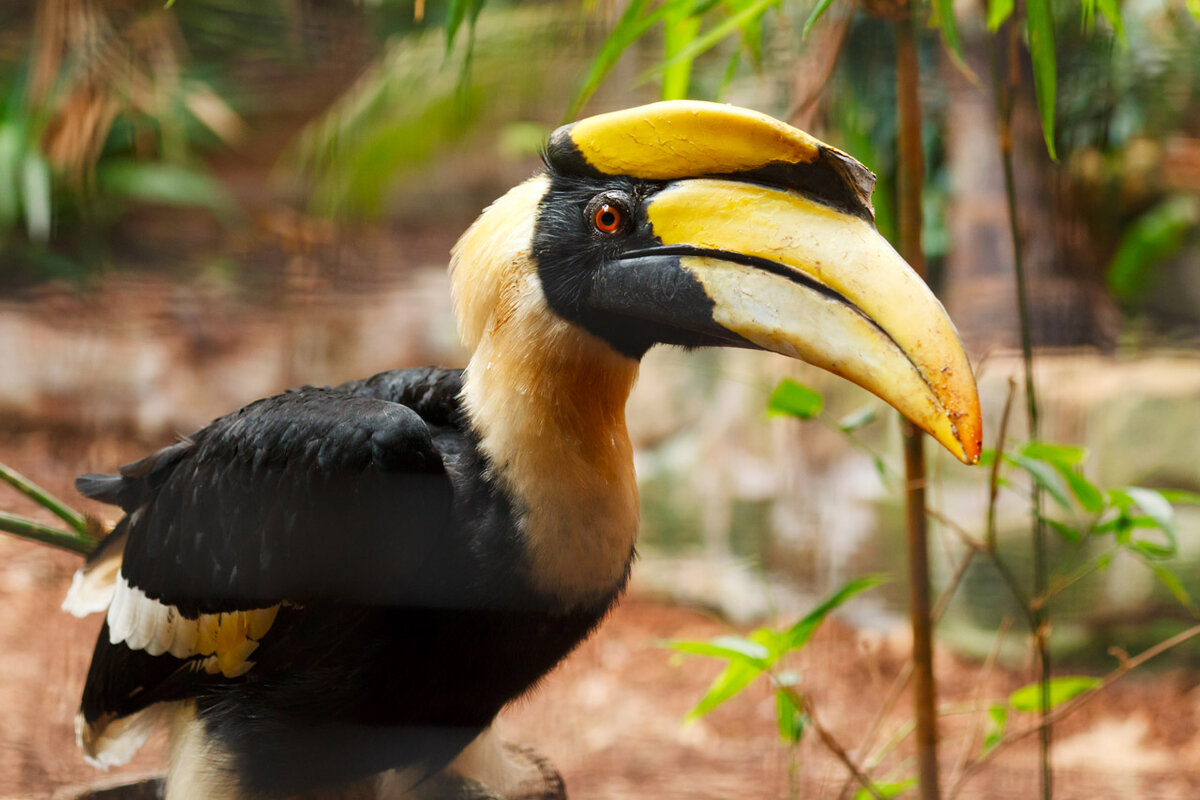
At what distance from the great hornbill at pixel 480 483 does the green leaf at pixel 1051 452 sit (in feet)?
1.55

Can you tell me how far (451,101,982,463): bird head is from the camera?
31.1 inches

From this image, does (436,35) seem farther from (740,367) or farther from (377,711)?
(377,711)

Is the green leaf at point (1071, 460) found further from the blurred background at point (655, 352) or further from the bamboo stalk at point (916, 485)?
the blurred background at point (655, 352)

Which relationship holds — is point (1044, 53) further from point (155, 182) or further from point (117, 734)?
point (155, 182)

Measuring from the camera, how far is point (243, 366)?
3408 mm

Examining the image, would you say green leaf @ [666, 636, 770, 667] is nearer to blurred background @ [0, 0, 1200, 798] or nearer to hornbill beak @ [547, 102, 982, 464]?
hornbill beak @ [547, 102, 982, 464]

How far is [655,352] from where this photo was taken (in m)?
3.35

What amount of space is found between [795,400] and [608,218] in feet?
1.28

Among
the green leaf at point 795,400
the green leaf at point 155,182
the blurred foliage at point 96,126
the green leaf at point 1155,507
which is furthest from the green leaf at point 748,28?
the green leaf at point 155,182

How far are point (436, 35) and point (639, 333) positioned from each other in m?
2.00

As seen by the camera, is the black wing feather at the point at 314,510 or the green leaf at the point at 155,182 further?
the green leaf at the point at 155,182

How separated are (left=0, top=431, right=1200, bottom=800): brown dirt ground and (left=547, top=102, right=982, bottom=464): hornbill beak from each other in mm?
1368

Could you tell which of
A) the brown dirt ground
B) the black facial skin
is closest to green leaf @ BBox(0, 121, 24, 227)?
the brown dirt ground

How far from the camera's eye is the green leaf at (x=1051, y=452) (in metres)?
1.17
